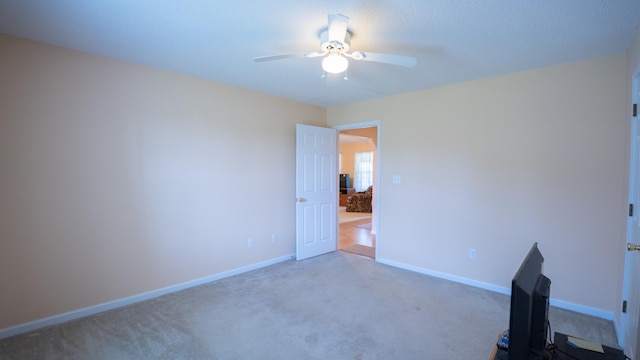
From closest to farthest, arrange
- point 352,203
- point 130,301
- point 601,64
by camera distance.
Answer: point 601,64, point 130,301, point 352,203

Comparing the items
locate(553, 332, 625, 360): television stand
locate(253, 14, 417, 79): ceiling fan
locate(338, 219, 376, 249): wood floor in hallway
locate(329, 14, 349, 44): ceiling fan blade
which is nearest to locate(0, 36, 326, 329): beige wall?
locate(253, 14, 417, 79): ceiling fan

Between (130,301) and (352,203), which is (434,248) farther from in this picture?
(352,203)

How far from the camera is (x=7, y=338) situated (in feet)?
7.55

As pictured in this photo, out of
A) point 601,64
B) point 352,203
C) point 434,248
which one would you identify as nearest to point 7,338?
point 434,248

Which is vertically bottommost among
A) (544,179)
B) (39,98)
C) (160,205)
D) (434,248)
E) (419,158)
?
(434,248)

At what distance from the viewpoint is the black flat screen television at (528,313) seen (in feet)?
3.13

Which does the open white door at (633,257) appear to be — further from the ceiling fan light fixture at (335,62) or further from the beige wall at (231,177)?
the ceiling fan light fixture at (335,62)

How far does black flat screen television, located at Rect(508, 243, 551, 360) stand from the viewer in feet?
3.13

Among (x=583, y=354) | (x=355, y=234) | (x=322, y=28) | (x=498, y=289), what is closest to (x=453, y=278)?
(x=498, y=289)

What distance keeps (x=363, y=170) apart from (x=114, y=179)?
8734 millimetres

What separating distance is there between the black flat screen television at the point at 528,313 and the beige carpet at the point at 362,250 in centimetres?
339

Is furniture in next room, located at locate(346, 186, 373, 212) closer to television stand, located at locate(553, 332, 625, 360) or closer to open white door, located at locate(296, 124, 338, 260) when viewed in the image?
open white door, located at locate(296, 124, 338, 260)

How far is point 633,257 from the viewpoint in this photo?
6.72ft

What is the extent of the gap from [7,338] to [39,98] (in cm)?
190
